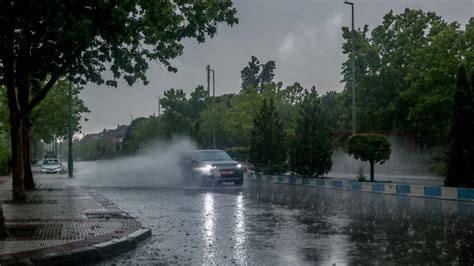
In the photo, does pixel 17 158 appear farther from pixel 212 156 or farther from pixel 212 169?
pixel 212 156

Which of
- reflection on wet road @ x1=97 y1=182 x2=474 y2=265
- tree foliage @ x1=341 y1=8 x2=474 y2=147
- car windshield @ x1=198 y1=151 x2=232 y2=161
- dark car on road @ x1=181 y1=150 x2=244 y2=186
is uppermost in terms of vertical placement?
tree foliage @ x1=341 y1=8 x2=474 y2=147

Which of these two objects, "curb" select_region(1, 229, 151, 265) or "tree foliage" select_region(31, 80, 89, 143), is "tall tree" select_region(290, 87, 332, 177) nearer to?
"tree foliage" select_region(31, 80, 89, 143)

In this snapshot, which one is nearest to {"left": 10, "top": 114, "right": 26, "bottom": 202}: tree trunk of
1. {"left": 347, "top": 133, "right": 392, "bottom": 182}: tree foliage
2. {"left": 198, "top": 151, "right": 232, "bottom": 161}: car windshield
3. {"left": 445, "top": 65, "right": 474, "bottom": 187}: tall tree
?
{"left": 198, "top": 151, "right": 232, "bottom": 161}: car windshield

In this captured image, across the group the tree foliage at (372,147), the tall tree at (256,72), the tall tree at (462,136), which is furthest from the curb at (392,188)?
the tall tree at (256,72)

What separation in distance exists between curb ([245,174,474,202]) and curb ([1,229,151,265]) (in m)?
14.3

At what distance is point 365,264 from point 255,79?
117993mm

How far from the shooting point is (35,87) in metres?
21.5

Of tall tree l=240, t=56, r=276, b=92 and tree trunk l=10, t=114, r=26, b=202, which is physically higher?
tall tree l=240, t=56, r=276, b=92

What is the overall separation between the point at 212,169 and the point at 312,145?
685 cm

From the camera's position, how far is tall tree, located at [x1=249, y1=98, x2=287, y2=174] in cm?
3966

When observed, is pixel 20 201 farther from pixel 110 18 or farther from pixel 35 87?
pixel 110 18

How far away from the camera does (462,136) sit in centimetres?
2233

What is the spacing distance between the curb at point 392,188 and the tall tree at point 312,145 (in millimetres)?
863

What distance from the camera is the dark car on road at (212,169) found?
29203mm
